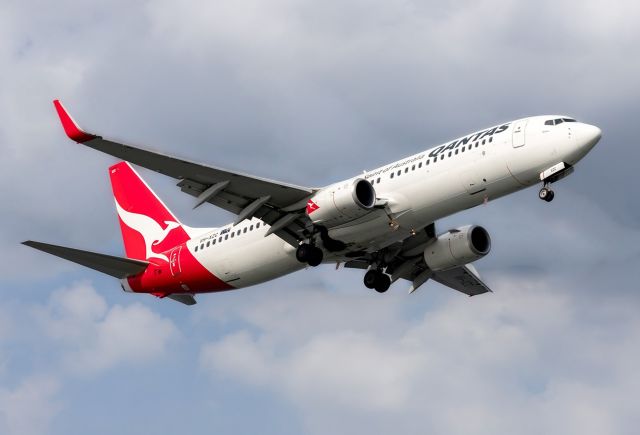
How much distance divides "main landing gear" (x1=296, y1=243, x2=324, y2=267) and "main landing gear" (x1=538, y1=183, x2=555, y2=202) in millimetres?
9436

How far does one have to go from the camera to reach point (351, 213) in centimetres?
5094

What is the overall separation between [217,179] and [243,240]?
5000 millimetres

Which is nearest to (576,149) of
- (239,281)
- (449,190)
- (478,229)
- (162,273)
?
(449,190)

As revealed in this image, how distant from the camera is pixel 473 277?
62.3 metres

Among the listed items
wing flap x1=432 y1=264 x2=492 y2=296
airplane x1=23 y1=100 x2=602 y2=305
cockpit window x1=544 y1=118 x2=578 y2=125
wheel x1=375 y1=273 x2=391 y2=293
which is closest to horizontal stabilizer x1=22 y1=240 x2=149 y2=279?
airplane x1=23 y1=100 x2=602 y2=305

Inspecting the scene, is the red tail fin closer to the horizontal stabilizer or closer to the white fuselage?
the horizontal stabilizer

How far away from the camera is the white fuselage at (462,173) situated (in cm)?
4962

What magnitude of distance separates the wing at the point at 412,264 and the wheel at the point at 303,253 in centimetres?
624

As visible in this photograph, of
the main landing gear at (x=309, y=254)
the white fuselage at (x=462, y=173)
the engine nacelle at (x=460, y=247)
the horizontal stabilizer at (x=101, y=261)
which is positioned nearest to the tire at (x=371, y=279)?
the engine nacelle at (x=460, y=247)

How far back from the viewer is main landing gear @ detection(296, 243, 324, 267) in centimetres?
5288

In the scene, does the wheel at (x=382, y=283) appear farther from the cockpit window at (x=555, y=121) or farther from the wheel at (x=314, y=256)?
the cockpit window at (x=555, y=121)

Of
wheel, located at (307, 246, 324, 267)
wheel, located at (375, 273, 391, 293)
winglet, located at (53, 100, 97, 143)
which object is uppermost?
winglet, located at (53, 100, 97, 143)

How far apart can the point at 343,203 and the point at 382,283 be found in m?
9.16

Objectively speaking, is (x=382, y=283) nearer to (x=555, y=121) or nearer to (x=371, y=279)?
(x=371, y=279)
